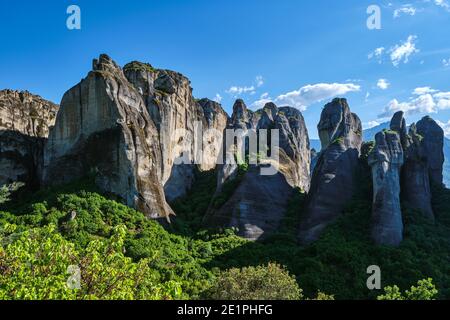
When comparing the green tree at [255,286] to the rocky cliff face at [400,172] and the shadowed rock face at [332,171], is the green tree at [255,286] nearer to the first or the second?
the shadowed rock face at [332,171]

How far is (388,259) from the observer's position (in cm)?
3997

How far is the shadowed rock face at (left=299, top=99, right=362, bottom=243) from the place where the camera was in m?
48.3

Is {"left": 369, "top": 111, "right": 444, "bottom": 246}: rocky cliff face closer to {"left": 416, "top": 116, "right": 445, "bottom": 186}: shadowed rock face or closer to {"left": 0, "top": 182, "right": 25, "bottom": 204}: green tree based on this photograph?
{"left": 416, "top": 116, "right": 445, "bottom": 186}: shadowed rock face

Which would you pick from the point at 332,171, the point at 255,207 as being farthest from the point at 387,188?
the point at 255,207

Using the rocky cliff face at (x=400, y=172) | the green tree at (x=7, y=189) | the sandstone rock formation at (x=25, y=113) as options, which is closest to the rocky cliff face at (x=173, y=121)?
the sandstone rock formation at (x=25, y=113)

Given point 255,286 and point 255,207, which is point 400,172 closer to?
point 255,207

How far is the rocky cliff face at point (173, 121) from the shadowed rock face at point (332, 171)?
1720 centimetres

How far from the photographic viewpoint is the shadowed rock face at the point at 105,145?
43781mm

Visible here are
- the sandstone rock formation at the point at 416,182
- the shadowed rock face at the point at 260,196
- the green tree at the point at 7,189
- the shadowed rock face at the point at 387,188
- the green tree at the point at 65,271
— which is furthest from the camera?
the sandstone rock formation at the point at 416,182

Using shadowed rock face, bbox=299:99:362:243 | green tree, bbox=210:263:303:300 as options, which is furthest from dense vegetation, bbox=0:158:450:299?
shadowed rock face, bbox=299:99:362:243

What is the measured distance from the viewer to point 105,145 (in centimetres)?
4450

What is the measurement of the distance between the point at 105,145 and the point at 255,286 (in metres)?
23.8

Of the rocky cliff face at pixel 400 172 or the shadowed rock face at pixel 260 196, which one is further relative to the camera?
the shadowed rock face at pixel 260 196
